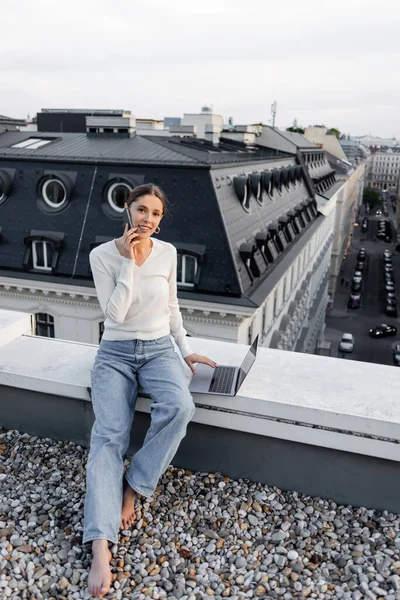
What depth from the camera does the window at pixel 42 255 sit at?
68.6ft

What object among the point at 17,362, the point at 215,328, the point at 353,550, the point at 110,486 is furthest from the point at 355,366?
the point at 215,328

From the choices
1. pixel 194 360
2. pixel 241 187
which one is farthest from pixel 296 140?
pixel 194 360

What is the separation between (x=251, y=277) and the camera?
19.4 m

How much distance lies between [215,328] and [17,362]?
42.8 feet

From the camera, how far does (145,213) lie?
4660 mm

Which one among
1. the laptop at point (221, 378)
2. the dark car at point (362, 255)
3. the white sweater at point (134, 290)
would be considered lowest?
the dark car at point (362, 255)

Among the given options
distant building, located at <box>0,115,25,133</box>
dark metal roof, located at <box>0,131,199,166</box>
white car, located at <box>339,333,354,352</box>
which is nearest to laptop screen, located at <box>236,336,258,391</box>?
dark metal roof, located at <box>0,131,199,166</box>

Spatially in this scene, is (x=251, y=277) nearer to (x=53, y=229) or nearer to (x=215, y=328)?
(x=215, y=328)

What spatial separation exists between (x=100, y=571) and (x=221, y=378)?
1.93 metres

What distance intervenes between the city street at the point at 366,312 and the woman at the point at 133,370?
138 feet

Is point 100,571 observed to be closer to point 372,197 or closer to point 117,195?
point 117,195

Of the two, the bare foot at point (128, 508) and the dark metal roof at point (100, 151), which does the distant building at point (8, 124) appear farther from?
the bare foot at point (128, 508)

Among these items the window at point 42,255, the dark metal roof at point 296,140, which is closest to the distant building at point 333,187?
the dark metal roof at point 296,140

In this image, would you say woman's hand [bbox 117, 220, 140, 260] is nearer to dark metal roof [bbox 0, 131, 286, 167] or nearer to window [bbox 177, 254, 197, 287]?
window [bbox 177, 254, 197, 287]
